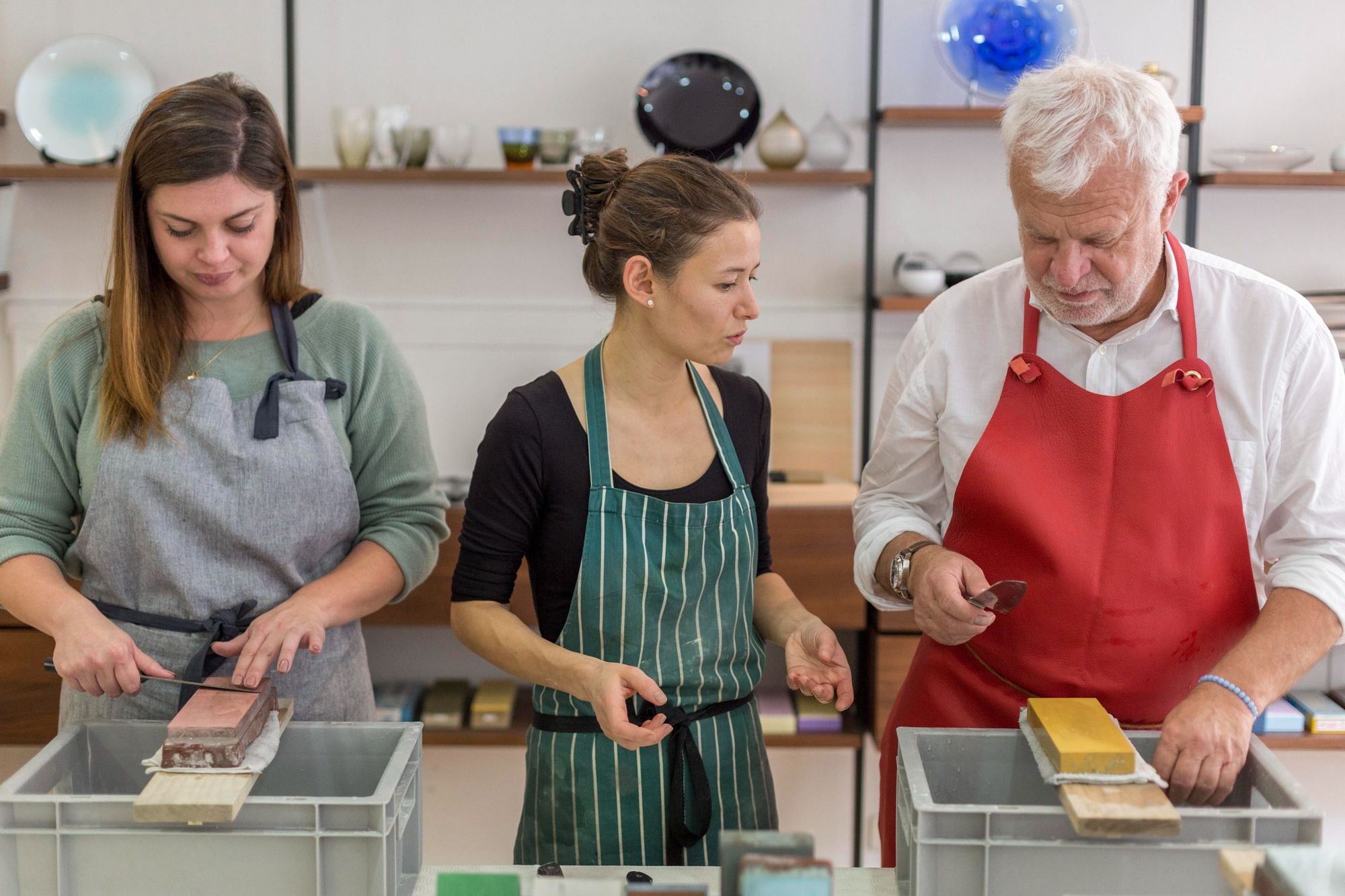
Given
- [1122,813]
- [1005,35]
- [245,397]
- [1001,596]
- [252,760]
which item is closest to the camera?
[1122,813]

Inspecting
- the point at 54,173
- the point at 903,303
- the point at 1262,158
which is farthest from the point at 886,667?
the point at 54,173

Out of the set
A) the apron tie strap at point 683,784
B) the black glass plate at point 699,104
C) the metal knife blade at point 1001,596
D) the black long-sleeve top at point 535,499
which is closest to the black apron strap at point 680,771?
the apron tie strap at point 683,784

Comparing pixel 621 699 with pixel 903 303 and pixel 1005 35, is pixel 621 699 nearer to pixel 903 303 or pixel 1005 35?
pixel 903 303

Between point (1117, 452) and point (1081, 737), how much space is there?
46 cm

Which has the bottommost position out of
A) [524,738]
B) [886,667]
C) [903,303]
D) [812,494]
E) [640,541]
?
[524,738]

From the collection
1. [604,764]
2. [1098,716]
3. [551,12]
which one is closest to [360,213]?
[551,12]

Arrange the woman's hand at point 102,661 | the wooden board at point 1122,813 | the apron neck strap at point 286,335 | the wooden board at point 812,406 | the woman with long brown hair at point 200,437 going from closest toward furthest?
the wooden board at point 1122,813 < the woman's hand at point 102,661 < the woman with long brown hair at point 200,437 < the apron neck strap at point 286,335 < the wooden board at point 812,406

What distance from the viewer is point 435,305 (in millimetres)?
3346

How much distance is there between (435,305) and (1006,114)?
7.08ft

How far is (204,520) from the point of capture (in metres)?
1.50

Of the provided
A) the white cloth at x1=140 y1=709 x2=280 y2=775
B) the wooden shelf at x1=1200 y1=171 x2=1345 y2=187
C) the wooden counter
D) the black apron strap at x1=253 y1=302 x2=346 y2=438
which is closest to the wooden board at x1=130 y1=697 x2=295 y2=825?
the white cloth at x1=140 y1=709 x2=280 y2=775

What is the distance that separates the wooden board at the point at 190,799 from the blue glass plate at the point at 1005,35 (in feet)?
8.13

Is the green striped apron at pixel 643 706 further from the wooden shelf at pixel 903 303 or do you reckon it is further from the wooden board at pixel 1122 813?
the wooden shelf at pixel 903 303

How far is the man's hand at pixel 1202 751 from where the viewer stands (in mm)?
1213
